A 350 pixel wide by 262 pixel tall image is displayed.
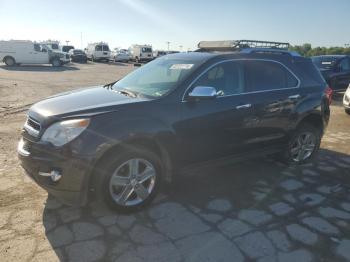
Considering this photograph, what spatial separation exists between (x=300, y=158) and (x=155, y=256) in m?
3.61

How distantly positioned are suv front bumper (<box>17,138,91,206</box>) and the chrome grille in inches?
4.4

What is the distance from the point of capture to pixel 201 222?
151 inches

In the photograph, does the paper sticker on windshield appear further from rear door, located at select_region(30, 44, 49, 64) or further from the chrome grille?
rear door, located at select_region(30, 44, 49, 64)

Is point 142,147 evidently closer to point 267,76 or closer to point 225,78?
point 225,78

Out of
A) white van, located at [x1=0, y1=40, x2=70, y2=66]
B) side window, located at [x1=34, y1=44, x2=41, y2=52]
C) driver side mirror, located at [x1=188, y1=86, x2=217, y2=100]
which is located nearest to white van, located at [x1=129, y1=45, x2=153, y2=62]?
white van, located at [x1=0, y1=40, x2=70, y2=66]

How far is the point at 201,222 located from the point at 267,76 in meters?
2.42

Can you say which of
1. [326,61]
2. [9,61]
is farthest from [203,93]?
[9,61]

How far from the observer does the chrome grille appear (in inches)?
144

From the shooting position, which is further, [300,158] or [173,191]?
[300,158]

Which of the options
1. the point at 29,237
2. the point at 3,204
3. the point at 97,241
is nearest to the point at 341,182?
the point at 97,241

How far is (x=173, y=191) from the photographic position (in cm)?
460

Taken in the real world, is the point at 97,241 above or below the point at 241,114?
below

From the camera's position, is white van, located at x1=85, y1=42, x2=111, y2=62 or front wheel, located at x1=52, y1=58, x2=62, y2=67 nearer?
front wheel, located at x1=52, y1=58, x2=62, y2=67

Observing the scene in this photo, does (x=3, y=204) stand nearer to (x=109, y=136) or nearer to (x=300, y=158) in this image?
(x=109, y=136)
